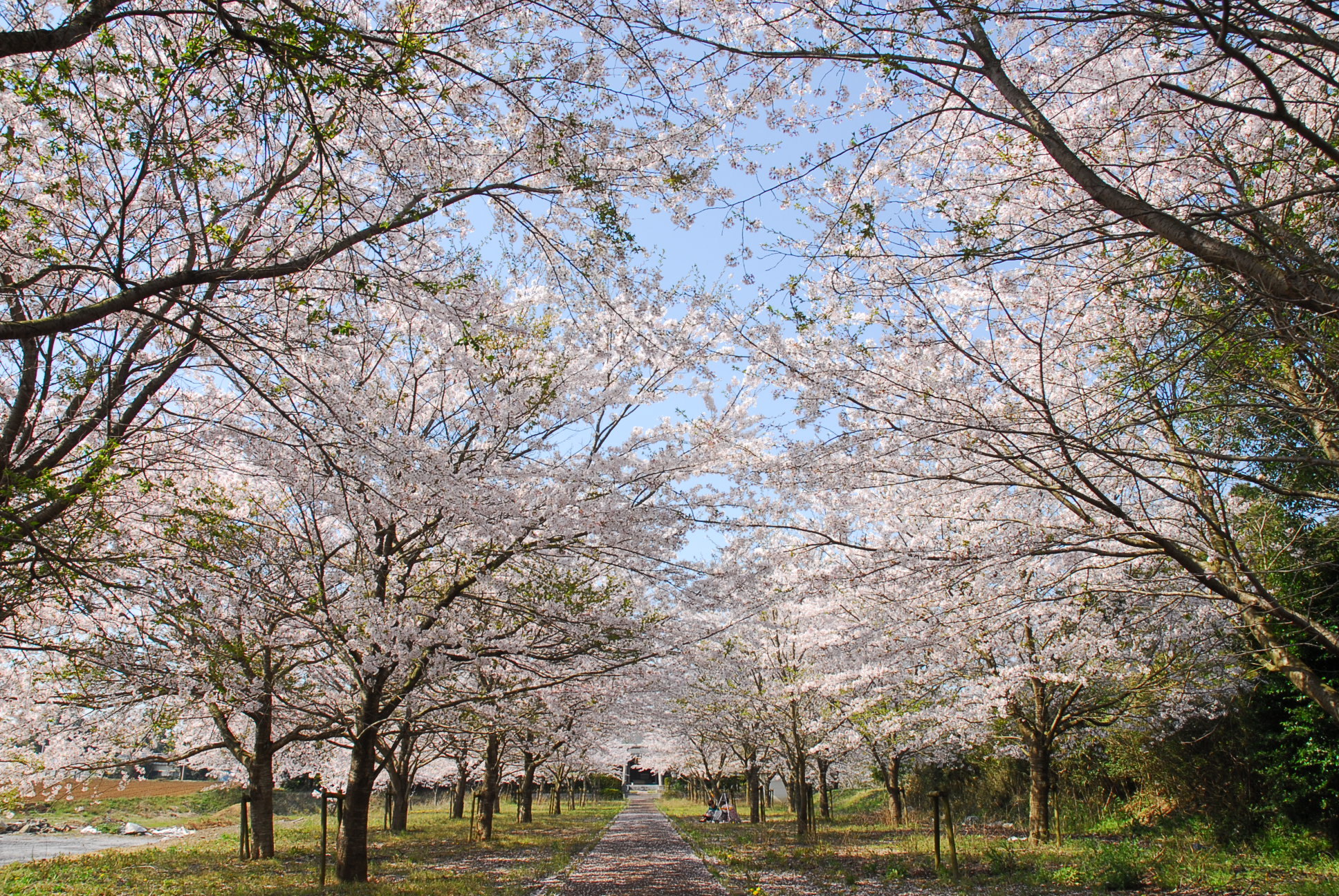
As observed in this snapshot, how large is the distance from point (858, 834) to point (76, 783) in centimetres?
1550

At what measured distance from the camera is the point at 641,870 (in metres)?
10.3

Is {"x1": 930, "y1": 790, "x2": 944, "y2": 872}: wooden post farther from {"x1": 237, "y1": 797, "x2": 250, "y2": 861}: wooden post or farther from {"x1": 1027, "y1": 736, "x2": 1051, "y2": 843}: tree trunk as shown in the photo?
{"x1": 237, "y1": 797, "x2": 250, "y2": 861}: wooden post

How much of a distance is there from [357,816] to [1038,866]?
879cm

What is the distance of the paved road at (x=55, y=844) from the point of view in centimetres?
1388

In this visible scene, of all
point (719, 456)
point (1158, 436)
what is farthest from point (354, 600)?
point (1158, 436)

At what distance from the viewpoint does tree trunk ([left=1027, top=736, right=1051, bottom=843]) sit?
11.0 metres

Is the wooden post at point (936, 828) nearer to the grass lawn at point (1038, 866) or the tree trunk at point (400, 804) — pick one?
the grass lawn at point (1038, 866)

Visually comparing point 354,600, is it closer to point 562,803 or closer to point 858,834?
point 858,834

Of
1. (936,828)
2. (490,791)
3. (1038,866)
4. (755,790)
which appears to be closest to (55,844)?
(490,791)

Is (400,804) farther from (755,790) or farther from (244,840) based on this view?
(755,790)

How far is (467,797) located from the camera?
→ 53.3m

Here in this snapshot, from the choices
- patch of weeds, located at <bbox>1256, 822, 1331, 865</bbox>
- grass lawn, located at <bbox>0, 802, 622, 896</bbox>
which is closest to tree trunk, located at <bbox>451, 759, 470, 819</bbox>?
grass lawn, located at <bbox>0, 802, 622, 896</bbox>

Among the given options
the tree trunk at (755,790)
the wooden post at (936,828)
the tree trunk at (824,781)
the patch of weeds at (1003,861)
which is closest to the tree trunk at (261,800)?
the wooden post at (936,828)

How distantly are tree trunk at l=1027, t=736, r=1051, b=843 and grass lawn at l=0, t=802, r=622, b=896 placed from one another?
7.77 meters
